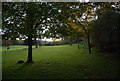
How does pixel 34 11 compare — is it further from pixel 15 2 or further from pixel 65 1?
pixel 65 1

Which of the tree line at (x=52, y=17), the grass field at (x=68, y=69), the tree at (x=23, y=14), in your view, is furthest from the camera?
the tree at (x=23, y=14)

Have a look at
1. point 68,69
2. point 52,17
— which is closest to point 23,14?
point 52,17

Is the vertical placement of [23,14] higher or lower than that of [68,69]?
higher

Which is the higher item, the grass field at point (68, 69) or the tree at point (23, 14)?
the tree at point (23, 14)

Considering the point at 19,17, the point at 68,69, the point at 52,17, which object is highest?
the point at 52,17

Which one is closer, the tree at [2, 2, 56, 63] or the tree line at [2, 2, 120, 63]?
the tree line at [2, 2, 120, 63]

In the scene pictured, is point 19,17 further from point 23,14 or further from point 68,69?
point 68,69

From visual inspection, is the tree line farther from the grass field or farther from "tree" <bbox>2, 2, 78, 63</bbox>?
the grass field

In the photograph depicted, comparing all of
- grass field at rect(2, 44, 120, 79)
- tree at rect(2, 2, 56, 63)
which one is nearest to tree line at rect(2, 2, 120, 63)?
tree at rect(2, 2, 56, 63)

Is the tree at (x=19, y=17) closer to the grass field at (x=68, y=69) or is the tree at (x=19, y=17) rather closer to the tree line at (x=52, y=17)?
the tree line at (x=52, y=17)

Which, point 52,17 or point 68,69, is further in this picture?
point 52,17

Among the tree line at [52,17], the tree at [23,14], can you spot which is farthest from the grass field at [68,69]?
the tree at [23,14]

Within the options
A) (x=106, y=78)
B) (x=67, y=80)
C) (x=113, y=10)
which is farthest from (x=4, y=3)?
(x=106, y=78)

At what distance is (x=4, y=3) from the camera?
7.85 meters
